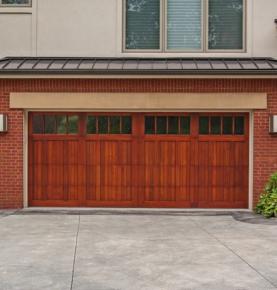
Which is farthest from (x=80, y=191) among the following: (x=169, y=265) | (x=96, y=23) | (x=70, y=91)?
(x=169, y=265)

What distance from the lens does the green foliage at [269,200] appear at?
13.0 metres

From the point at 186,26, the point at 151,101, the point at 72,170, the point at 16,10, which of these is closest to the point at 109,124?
the point at 151,101

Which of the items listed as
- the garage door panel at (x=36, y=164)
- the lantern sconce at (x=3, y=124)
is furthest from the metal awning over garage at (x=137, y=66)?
the garage door panel at (x=36, y=164)

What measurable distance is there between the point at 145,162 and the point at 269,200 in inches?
128

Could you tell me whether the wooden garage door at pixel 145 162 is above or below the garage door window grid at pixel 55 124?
below

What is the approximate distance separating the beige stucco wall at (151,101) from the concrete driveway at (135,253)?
2847 millimetres

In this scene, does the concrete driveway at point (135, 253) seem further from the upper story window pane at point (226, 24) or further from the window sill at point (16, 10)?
the window sill at point (16, 10)

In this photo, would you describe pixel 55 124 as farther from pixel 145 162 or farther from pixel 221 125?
pixel 221 125

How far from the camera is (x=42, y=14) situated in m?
14.8

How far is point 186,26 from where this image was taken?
1495 cm

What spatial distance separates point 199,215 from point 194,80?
3.39m

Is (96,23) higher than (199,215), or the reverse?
(96,23)

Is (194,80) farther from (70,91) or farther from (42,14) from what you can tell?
(42,14)

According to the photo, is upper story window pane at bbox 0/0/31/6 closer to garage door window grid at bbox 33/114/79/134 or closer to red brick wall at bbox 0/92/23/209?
red brick wall at bbox 0/92/23/209
